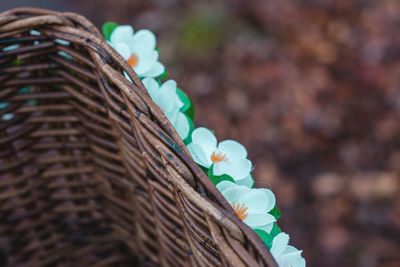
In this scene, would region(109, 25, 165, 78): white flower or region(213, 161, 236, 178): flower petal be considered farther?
region(109, 25, 165, 78): white flower

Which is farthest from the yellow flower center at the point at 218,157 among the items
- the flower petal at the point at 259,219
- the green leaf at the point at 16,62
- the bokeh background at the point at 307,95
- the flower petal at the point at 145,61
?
the bokeh background at the point at 307,95

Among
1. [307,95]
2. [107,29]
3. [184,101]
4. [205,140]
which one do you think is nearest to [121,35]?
[107,29]

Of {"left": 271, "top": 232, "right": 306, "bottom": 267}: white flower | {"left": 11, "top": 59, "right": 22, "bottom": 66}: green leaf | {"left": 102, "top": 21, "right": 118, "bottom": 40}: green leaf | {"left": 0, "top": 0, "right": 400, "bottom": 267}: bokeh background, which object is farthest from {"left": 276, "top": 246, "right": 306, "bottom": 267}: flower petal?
{"left": 0, "top": 0, "right": 400, "bottom": 267}: bokeh background

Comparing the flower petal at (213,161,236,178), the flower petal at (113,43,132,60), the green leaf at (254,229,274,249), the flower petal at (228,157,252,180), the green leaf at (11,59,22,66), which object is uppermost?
the flower petal at (113,43,132,60)

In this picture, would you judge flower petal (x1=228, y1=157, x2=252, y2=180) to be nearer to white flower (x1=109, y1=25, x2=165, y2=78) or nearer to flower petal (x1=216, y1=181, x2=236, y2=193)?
flower petal (x1=216, y1=181, x2=236, y2=193)

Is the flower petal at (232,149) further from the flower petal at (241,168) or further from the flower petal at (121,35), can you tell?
the flower petal at (121,35)

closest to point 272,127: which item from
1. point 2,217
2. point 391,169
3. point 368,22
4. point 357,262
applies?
point 391,169

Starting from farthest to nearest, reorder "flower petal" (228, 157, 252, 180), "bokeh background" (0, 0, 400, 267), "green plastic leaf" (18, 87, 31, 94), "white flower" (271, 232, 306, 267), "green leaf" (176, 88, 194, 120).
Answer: "bokeh background" (0, 0, 400, 267), "green plastic leaf" (18, 87, 31, 94), "green leaf" (176, 88, 194, 120), "flower petal" (228, 157, 252, 180), "white flower" (271, 232, 306, 267)

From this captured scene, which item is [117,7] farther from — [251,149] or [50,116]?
[50,116]
